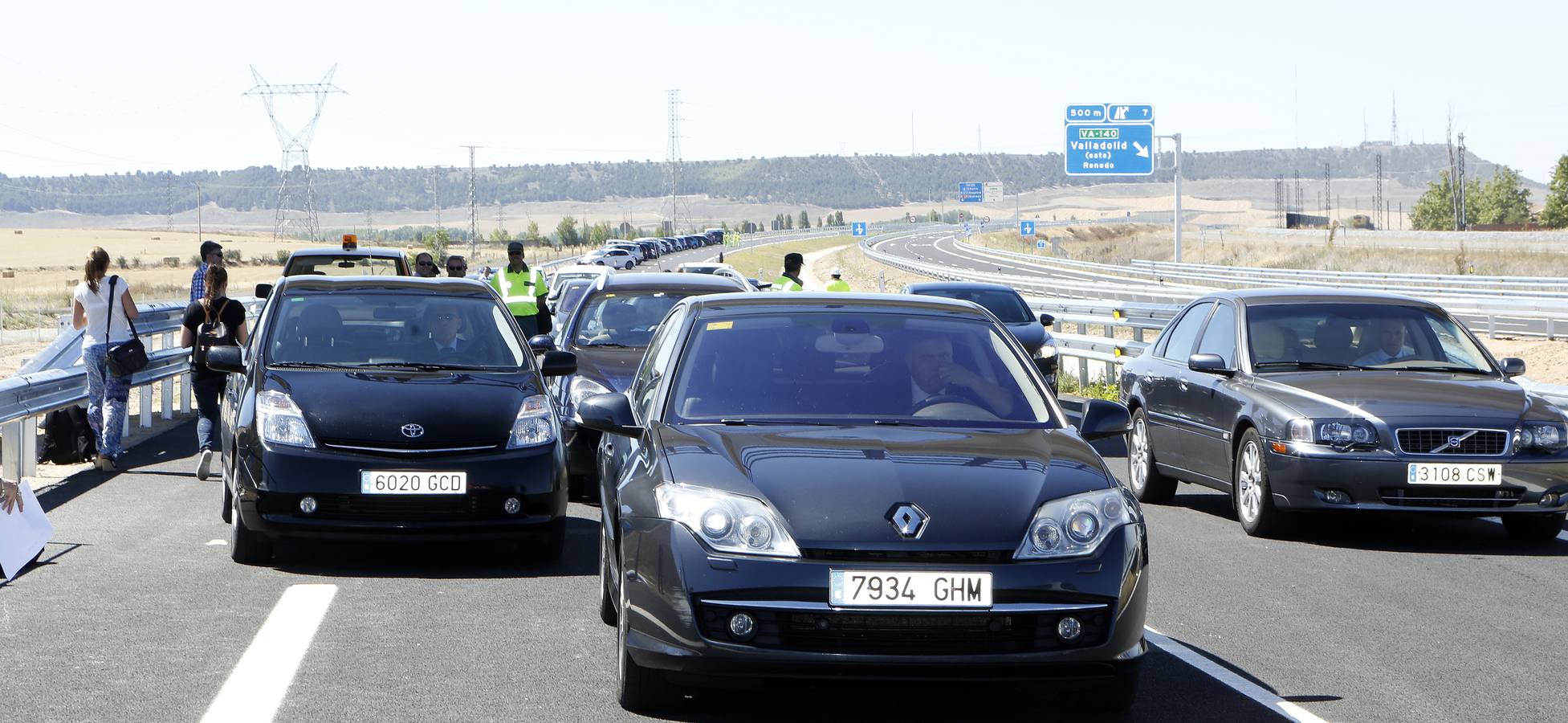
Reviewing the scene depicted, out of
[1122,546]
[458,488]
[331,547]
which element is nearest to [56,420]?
[331,547]

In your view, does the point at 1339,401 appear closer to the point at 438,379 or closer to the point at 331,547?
the point at 438,379

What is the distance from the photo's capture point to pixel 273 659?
6527 mm

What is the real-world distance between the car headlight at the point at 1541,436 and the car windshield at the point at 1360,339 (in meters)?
1.03

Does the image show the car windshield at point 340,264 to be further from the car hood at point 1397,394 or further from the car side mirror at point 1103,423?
the car side mirror at point 1103,423

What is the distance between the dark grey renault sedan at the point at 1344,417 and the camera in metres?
9.74

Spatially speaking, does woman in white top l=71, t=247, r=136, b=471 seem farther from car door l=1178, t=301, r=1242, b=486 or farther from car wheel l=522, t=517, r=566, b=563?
car door l=1178, t=301, r=1242, b=486

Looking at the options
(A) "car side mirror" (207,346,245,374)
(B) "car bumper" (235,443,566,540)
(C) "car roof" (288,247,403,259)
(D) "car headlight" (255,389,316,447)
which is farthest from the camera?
(C) "car roof" (288,247,403,259)

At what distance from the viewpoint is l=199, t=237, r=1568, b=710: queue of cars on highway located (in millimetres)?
5254

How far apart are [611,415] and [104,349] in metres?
8.37

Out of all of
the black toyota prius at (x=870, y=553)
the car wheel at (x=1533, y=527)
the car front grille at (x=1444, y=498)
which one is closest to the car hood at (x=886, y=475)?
the black toyota prius at (x=870, y=553)

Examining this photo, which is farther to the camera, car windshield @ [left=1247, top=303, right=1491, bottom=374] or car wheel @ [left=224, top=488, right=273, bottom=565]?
car windshield @ [left=1247, top=303, right=1491, bottom=374]

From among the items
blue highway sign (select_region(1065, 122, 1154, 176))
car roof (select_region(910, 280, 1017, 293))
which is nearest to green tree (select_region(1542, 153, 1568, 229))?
blue highway sign (select_region(1065, 122, 1154, 176))

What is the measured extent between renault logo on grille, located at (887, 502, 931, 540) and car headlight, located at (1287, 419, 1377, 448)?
5293 mm

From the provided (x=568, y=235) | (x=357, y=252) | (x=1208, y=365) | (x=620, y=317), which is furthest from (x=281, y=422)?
(x=568, y=235)
